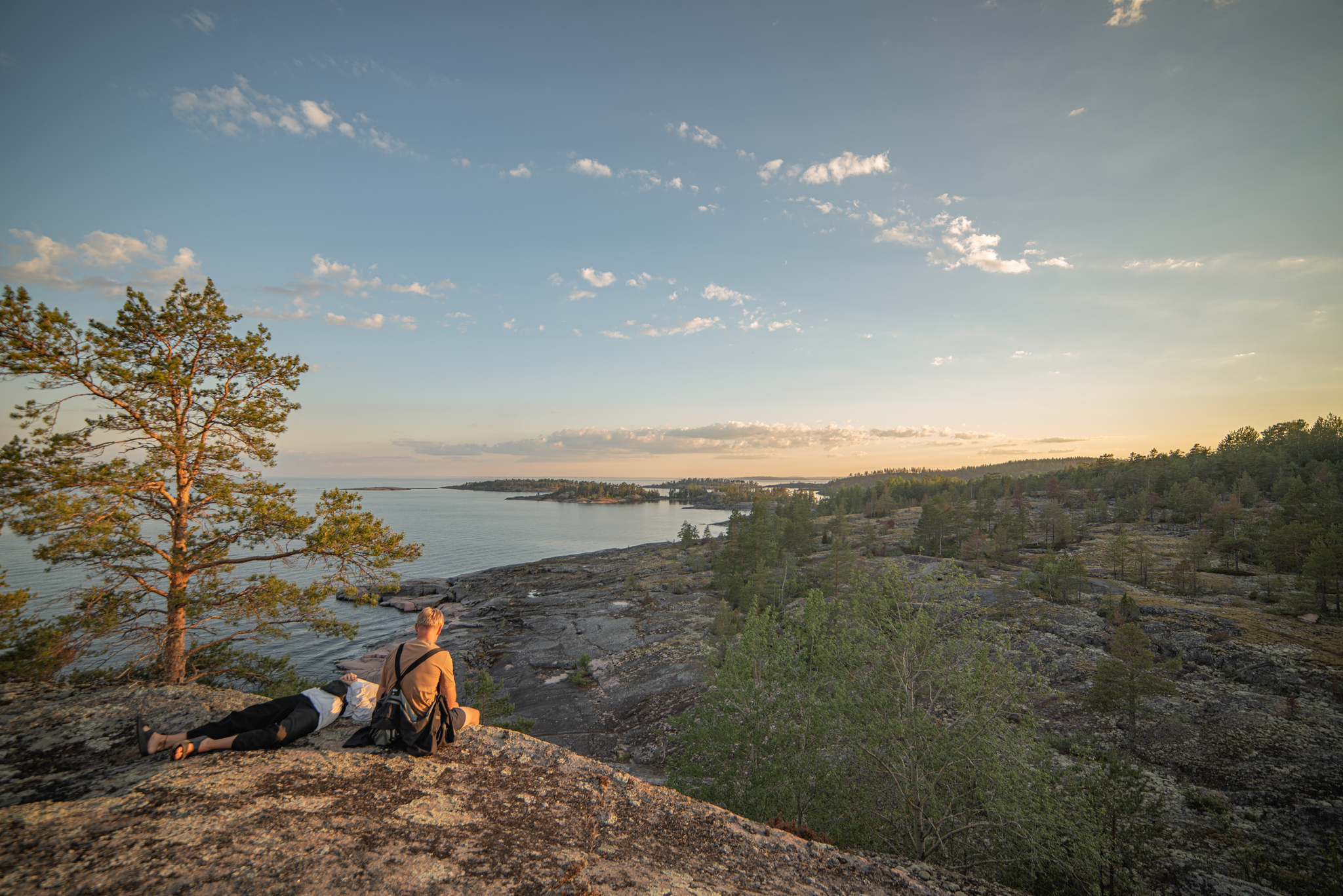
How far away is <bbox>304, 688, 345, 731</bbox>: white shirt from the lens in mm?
6590

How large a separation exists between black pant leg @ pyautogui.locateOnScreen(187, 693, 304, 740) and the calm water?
4.30m

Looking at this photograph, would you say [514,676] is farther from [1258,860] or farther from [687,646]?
[1258,860]

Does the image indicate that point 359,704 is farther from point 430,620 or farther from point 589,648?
point 589,648

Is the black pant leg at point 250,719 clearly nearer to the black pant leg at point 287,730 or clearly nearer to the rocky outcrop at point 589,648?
the black pant leg at point 287,730

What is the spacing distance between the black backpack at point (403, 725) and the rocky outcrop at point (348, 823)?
0.60 feet

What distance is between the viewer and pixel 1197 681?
32.8 meters

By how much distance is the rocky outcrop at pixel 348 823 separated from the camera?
398 centimetres

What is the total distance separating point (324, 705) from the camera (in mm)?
6676

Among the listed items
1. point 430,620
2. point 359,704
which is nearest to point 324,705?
point 359,704

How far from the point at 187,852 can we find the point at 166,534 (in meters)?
11.2

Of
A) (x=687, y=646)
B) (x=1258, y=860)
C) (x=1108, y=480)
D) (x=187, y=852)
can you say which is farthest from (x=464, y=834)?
(x=1108, y=480)

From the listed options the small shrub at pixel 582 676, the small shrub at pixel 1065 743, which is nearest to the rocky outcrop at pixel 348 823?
the small shrub at pixel 1065 743

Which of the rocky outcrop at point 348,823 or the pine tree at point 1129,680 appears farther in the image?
the pine tree at point 1129,680

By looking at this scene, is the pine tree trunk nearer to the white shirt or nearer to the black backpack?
the white shirt
